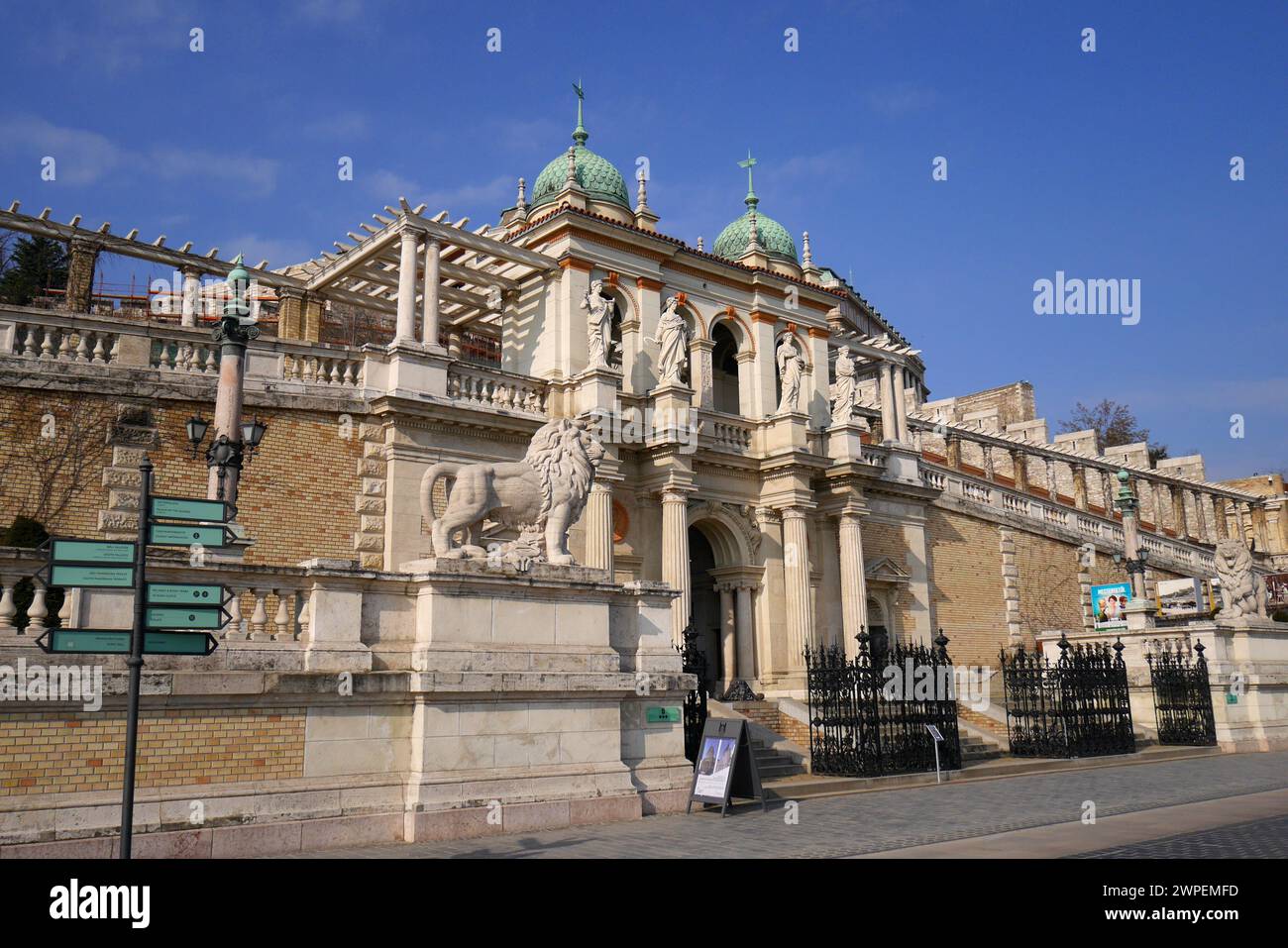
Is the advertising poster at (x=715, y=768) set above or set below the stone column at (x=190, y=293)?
below

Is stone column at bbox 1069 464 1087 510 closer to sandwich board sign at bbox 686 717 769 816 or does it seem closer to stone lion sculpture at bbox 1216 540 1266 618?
stone lion sculpture at bbox 1216 540 1266 618

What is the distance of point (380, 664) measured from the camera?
11883mm

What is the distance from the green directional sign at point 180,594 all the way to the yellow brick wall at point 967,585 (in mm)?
27118

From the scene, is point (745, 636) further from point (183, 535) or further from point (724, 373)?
point (183, 535)

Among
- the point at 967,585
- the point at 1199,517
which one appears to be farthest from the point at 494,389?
the point at 1199,517

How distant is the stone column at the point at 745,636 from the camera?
26.4m

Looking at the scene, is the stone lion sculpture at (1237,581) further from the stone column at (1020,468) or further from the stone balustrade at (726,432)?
the stone column at (1020,468)

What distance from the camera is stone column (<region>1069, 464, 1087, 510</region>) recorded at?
48719 mm

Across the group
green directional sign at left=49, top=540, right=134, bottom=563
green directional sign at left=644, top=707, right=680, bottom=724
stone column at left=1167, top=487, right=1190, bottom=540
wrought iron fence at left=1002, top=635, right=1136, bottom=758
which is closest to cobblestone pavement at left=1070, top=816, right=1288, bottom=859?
green directional sign at left=644, top=707, right=680, bottom=724

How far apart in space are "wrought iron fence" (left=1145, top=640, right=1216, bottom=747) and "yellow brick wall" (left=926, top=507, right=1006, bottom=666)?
7497 mm

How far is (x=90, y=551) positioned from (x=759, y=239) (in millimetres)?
26860

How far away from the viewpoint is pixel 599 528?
22688mm

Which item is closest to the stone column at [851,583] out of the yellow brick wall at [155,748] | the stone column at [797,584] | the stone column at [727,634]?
the stone column at [797,584]

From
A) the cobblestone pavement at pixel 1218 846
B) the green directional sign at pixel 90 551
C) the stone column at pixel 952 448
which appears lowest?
the cobblestone pavement at pixel 1218 846
